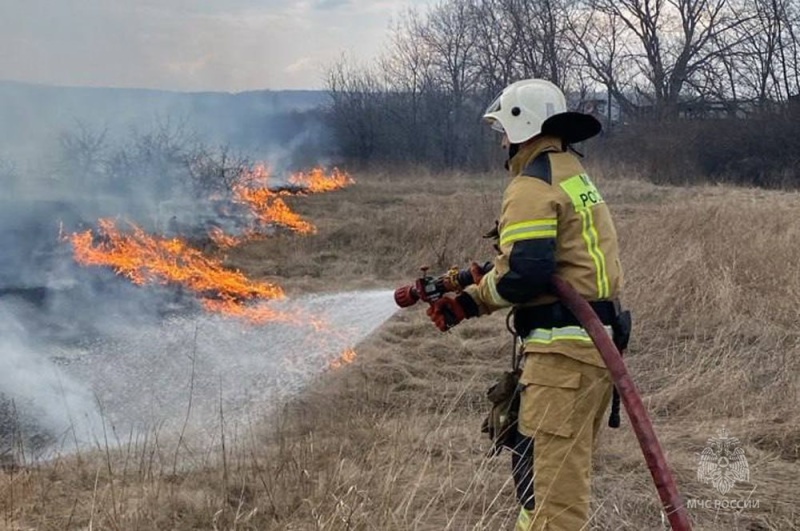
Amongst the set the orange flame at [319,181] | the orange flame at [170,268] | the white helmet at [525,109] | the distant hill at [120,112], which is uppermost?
the distant hill at [120,112]

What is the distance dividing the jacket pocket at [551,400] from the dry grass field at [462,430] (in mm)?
447

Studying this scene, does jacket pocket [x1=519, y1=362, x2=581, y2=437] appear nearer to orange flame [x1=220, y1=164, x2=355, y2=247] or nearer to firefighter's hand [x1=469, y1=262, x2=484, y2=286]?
firefighter's hand [x1=469, y1=262, x2=484, y2=286]

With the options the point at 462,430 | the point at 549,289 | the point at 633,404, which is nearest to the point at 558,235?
the point at 549,289

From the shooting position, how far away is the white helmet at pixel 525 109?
114 inches

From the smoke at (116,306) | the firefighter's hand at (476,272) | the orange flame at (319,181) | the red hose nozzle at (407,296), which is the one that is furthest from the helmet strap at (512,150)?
the orange flame at (319,181)

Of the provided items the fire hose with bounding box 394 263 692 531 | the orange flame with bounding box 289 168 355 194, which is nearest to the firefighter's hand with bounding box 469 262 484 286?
the fire hose with bounding box 394 263 692 531

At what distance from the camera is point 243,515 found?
3277mm

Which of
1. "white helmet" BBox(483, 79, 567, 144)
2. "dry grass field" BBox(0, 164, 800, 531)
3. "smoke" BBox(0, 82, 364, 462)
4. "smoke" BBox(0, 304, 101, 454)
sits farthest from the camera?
"smoke" BBox(0, 82, 364, 462)

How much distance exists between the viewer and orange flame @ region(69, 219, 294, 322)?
9.35 metres

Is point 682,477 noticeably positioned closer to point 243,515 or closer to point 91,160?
point 243,515

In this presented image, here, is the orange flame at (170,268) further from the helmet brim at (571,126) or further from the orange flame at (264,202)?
the helmet brim at (571,126)

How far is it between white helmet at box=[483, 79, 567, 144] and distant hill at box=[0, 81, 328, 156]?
9.54 metres

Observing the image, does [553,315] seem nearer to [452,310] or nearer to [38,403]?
[452,310]

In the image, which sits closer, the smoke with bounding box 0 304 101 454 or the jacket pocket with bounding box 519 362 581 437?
the jacket pocket with bounding box 519 362 581 437
